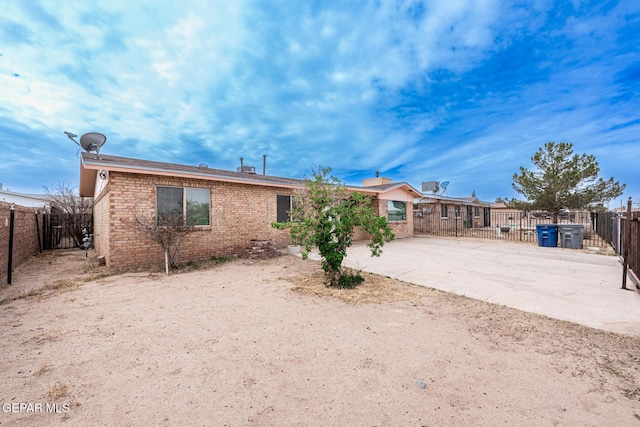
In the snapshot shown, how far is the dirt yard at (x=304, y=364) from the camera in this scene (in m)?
2.03

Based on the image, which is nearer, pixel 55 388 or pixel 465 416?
pixel 465 416

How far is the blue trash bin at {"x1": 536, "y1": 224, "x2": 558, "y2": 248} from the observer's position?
12.1 metres

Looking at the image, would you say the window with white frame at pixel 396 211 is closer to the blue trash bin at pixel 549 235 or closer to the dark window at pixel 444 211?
the dark window at pixel 444 211

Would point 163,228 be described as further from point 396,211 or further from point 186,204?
point 396,211

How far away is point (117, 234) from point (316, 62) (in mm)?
13406

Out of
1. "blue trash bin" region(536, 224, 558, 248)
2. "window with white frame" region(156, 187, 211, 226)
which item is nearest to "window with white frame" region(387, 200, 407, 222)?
"blue trash bin" region(536, 224, 558, 248)

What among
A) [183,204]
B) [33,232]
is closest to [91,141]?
[183,204]

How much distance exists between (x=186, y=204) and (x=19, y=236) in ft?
19.1

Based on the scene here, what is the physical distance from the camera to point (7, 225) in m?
6.47

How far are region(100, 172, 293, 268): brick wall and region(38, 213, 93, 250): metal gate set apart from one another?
6.04m

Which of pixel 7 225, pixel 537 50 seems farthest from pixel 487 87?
pixel 7 225

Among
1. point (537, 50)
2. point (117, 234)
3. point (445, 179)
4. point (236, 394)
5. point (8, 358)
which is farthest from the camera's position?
point (445, 179)

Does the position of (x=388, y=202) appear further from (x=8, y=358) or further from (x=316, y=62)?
(x=8, y=358)

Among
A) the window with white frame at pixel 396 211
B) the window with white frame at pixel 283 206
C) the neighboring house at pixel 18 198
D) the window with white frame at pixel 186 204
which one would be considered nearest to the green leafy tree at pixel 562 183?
the window with white frame at pixel 396 211
